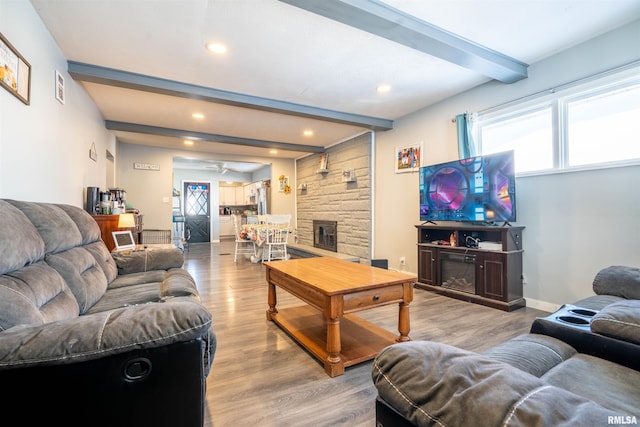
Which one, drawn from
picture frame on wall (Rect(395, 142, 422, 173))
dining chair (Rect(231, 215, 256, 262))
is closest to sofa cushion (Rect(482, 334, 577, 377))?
picture frame on wall (Rect(395, 142, 422, 173))

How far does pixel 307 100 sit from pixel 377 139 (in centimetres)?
165

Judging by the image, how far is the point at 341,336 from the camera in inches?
90.7

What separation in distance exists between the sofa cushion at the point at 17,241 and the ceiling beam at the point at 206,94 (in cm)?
230

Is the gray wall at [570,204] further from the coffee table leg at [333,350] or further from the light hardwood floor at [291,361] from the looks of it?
the coffee table leg at [333,350]

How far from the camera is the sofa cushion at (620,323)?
1.03 metres

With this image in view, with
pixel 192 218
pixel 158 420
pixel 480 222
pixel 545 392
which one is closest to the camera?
pixel 545 392

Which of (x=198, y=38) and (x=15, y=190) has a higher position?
(x=198, y=38)

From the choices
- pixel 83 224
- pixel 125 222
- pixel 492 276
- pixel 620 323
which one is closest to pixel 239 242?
pixel 125 222

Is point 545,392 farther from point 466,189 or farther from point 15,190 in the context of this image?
point 466,189

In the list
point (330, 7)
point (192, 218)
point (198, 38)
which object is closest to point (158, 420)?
point (330, 7)

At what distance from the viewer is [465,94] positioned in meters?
3.74

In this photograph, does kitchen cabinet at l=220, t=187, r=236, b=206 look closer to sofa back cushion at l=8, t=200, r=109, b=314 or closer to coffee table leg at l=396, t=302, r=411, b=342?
sofa back cushion at l=8, t=200, r=109, b=314

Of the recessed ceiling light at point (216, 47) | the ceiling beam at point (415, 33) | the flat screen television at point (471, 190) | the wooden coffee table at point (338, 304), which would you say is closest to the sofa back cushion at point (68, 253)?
the wooden coffee table at point (338, 304)

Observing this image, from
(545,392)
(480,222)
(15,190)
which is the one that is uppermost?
(15,190)
